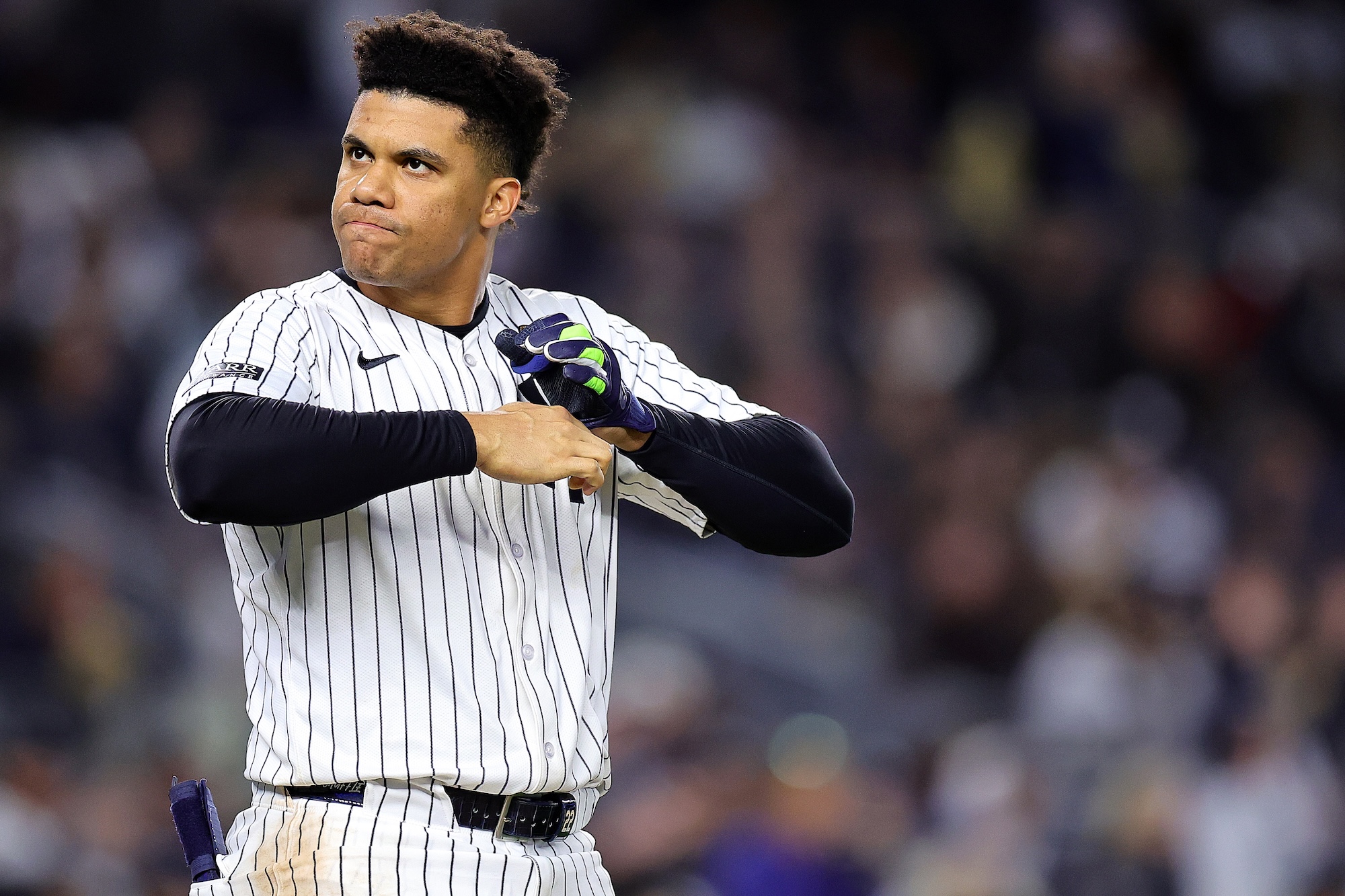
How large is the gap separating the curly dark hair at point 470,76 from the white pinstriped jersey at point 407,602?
30cm

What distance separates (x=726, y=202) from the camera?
762 cm

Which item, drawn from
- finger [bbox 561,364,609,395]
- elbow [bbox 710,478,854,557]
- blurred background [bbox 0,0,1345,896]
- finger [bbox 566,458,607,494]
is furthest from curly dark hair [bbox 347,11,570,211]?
blurred background [bbox 0,0,1345,896]

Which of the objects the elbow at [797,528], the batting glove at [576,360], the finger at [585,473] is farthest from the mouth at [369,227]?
the elbow at [797,528]

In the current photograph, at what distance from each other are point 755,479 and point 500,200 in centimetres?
57

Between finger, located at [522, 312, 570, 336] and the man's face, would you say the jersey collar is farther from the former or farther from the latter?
finger, located at [522, 312, 570, 336]

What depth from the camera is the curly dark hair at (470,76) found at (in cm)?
235

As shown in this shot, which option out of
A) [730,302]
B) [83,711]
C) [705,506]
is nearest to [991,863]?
[730,302]

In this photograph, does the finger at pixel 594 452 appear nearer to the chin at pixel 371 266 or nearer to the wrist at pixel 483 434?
the wrist at pixel 483 434

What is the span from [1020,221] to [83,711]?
482cm

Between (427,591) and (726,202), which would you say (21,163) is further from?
(427,591)

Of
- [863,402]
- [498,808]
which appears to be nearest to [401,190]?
[498,808]

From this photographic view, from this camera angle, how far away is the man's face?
2301mm

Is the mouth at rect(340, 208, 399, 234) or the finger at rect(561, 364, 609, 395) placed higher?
the mouth at rect(340, 208, 399, 234)

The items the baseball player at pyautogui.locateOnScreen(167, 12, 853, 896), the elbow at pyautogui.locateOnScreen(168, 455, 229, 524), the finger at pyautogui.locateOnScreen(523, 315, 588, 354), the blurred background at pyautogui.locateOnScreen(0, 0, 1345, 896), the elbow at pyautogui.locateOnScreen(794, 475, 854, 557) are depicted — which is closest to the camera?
the elbow at pyautogui.locateOnScreen(168, 455, 229, 524)
